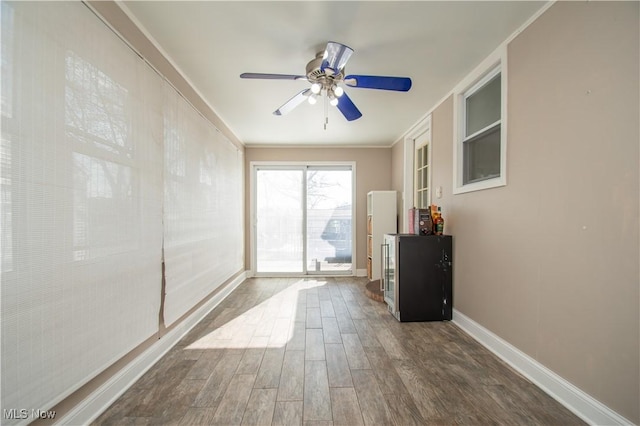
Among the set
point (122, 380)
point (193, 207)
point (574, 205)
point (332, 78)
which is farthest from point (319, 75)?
point (122, 380)

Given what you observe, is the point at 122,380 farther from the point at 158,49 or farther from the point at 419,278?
the point at 419,278

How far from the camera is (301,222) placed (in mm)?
4973

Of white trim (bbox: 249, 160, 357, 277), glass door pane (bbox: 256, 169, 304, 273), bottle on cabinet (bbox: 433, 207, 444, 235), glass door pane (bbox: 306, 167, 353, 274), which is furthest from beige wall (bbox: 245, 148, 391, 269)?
bottle on cabinet (bbox: 433, 207, 444, 235)

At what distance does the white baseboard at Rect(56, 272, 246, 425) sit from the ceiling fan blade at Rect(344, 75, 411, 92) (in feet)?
7.99

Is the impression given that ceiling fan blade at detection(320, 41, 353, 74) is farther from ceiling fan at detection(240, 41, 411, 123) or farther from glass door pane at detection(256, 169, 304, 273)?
glass door pane at detection(256, 169, 304, 273)

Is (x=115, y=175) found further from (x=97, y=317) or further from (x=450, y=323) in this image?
(x=450, y=323)

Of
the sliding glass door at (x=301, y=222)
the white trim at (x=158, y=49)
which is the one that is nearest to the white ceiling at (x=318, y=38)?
the white trim at (x=158, y=49)

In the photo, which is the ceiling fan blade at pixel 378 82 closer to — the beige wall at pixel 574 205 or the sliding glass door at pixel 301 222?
the beige wall at pixel 574 205

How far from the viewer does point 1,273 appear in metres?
1.03

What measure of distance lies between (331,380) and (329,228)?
10.9ft

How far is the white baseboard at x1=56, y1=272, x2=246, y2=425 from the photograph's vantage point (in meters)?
1.38

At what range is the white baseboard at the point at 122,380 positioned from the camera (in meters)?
1.38

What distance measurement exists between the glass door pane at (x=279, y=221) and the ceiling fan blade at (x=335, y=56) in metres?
3.07

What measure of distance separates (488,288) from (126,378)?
267 centimetres
